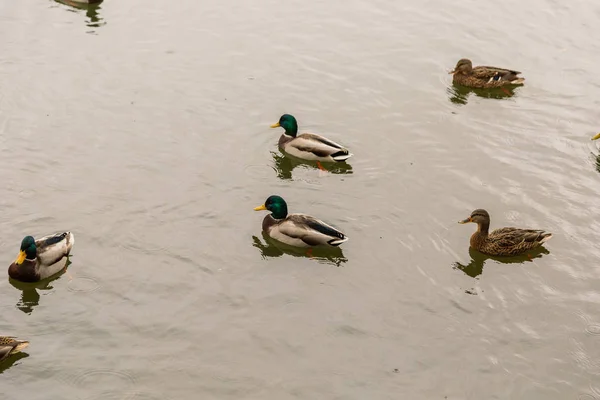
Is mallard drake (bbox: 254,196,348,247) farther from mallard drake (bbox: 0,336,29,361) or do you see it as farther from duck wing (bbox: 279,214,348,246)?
mallard drake (bbox: 0,336,29,361)

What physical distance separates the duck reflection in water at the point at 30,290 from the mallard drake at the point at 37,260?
9 cm

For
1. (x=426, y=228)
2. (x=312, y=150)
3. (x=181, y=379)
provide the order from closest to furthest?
(x=181, y=379) → (x=426, y=228) → (x=312, y=150)

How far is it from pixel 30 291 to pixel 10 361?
1.71 metres

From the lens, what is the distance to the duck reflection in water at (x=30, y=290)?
501 inches

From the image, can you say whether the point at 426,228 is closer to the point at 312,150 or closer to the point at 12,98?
the point at 312,150

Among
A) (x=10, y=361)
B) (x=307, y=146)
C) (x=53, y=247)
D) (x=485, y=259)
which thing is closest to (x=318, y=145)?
(x=307, y=146)

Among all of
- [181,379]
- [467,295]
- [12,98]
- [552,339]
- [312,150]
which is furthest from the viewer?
[12,98]

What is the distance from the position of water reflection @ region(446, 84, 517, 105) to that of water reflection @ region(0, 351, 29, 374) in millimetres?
11516

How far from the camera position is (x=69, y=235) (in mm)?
13578

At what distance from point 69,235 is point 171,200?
214cm

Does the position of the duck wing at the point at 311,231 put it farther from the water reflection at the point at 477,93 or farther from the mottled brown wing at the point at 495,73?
the mottled brown wing at the point at 495,73

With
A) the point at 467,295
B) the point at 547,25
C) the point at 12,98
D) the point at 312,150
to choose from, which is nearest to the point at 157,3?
the point at 12,98

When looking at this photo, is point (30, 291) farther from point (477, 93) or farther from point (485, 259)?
point (477, 93)

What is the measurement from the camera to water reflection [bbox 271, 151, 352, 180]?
16.4m
